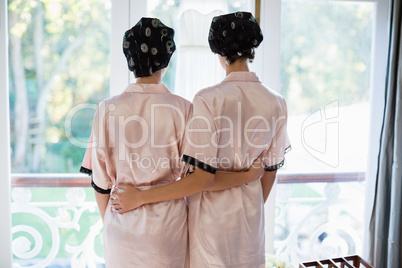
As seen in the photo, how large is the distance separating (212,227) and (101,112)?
23.3 inches

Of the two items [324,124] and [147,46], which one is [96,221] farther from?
[324,124]

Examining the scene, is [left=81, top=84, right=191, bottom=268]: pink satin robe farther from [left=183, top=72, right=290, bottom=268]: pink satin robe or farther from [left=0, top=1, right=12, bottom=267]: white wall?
[left=0, top=1, right=12, bottom=267]: white wall

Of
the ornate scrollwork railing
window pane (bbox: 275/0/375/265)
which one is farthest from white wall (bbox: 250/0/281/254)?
the ornate scrollwork railing

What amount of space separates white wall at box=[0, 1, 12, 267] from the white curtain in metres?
0.99

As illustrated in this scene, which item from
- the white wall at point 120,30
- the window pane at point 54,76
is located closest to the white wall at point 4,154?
the window pane at point 54,76

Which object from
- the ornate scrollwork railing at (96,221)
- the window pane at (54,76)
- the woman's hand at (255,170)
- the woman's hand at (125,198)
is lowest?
the ornate scrollwork railing at (96,221)

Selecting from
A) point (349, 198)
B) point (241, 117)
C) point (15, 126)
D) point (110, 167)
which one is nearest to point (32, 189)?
point (15, 126)

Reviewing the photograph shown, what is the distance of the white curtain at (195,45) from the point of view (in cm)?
202

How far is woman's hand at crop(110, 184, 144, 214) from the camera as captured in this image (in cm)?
132

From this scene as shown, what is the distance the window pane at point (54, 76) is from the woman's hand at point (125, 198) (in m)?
0.92

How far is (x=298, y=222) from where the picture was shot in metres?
2.42

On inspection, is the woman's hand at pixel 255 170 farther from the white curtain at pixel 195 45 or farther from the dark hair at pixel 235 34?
the white curtain at pixel 195 45

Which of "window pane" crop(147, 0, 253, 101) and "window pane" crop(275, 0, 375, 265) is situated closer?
"window pane" crop(147, 0, 253, 101)

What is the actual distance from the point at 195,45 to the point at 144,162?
945mm
